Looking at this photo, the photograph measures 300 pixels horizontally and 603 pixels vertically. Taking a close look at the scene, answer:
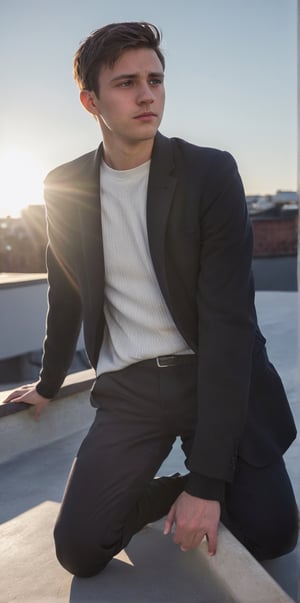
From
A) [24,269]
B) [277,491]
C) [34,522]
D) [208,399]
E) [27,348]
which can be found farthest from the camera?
[24,269]

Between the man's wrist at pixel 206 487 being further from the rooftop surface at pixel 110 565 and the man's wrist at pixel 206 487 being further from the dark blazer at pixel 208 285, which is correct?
the rooftop surface at pixel 110 565

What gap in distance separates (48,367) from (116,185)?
683mm

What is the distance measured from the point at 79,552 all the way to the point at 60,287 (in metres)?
0.80

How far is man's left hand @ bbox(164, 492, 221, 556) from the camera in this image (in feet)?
5.08

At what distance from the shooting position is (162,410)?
1.81m

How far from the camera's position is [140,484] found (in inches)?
71.6

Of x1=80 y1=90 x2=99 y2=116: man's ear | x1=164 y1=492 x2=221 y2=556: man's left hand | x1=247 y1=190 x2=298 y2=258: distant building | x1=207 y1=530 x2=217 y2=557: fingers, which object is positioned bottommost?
x1=247 y1=190 x2=298 y2=258: distant building

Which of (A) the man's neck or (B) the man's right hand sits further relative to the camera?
(B) the man's right hand

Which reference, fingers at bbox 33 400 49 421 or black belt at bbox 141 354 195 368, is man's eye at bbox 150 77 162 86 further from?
fingers at bbox 33 400 49 421

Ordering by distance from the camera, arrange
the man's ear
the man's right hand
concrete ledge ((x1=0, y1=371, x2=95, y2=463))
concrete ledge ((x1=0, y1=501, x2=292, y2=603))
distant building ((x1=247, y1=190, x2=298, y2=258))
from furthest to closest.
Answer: distant building ((x1=247, y1=190, x2=298, y2=258)) < concrete ledge ((x1=0, y1=371, x2=95, y2=463)) < the man's right hand < the man's ear < concrete ledge ((x1=0, y1=501, x2=292, y2=603))

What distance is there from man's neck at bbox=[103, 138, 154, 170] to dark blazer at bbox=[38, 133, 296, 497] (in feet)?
0.10

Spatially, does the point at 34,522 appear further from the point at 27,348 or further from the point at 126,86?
the point at 27,348

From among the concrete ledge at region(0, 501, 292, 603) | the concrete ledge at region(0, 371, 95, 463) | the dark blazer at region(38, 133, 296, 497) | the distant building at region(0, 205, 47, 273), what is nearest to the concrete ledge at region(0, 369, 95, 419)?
the concrete ledge at region(0, 371, 95, 463)

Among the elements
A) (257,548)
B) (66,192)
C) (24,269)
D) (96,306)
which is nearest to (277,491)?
(257,548)
